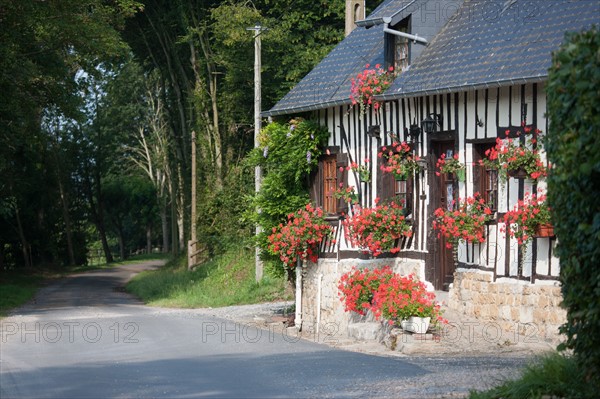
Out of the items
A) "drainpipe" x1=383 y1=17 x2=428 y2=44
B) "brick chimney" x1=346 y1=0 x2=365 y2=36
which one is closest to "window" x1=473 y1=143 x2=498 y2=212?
"drainpipe" x1=383 y1=17 x2=428 y2=44

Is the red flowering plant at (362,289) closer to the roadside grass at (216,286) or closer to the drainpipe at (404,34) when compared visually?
the drainpipe at (404,34)

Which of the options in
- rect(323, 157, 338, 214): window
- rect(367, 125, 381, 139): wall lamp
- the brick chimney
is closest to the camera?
rect(367, 125, 381, 139): wall lamp

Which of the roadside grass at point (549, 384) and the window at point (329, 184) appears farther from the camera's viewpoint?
the window at point (329, 184)

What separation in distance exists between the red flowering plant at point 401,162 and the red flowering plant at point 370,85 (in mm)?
1024

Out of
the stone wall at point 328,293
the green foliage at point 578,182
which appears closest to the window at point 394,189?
the stone wall at point 328,293

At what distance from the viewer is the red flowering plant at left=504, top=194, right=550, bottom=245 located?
1523 centimetres

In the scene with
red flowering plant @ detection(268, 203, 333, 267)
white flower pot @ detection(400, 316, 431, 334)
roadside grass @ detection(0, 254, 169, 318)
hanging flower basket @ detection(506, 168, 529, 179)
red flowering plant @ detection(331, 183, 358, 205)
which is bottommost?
roadside grass @ detection(0, 254, 169, 318)

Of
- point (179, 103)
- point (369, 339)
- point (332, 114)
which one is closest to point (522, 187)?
point (369, 339)

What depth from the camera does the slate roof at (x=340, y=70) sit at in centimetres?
2183

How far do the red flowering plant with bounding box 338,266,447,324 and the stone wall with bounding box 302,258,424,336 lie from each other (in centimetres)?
106

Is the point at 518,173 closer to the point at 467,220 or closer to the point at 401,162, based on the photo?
the point at 467,220

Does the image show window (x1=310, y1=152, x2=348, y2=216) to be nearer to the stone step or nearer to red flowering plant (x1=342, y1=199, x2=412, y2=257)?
red flowering plant (x1=342, y1=199, x2=412, y2=257)

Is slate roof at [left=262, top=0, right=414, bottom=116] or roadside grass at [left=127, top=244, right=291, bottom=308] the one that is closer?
slate roof at [left=262, top=0, right=414, bottom=116]

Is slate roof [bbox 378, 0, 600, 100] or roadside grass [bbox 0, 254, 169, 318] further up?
slate roof [bbox 378, 0, 600, 100]
